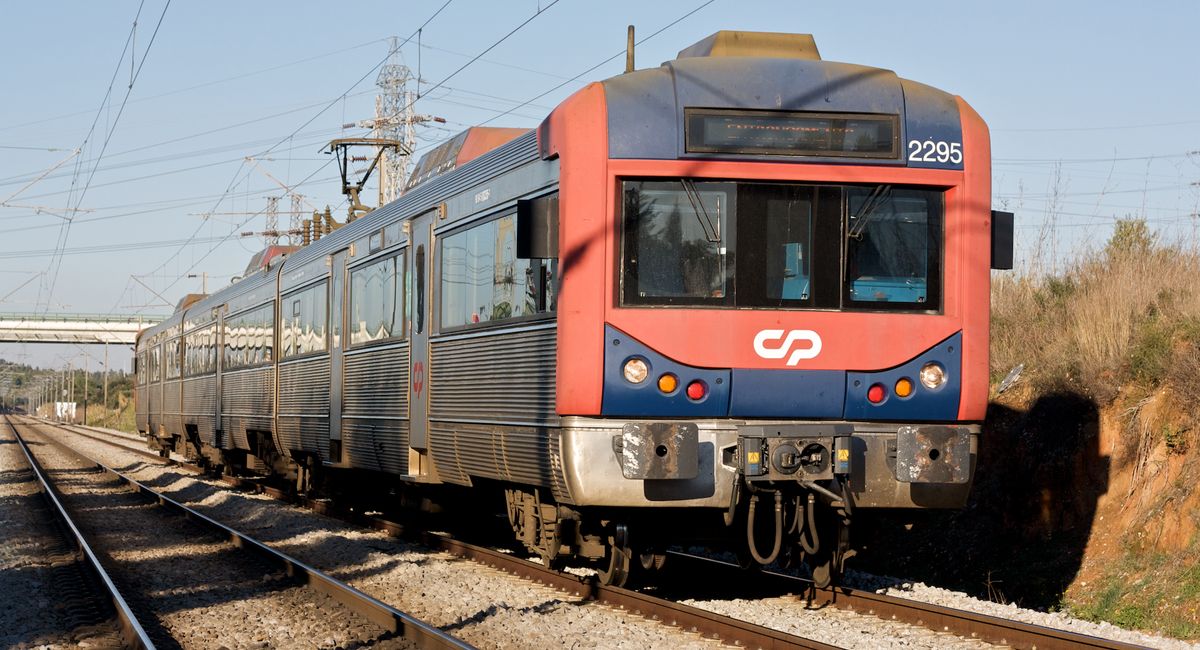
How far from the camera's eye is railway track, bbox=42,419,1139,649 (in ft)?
23.4

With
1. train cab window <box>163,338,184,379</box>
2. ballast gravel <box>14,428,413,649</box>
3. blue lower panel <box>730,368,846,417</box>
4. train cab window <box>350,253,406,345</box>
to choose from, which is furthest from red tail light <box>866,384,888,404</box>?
train cab window <box>163,338,184,379</box>

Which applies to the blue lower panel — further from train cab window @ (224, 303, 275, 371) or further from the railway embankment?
train cab window @ (224, 303, 275, 371)

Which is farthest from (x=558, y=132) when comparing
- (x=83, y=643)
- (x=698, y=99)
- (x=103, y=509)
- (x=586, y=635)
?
(x=103, y=509)

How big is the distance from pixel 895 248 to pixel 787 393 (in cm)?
110

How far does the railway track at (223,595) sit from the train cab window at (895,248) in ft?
10.4

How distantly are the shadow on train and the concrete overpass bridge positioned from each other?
7861 centimetres

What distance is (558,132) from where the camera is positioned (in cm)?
828

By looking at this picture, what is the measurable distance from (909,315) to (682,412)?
1.47 meters

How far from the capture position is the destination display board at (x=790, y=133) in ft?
26.6

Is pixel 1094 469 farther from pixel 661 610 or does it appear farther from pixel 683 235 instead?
pixel 683 235

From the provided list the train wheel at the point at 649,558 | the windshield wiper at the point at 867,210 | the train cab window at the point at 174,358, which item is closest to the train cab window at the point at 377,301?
the train wheel at the point at 649,558

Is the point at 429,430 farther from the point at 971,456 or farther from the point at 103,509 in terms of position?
the point at 103,509

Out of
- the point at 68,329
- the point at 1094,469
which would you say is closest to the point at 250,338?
the point at 1094,469

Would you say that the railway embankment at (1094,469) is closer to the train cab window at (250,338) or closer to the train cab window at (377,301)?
the train cab window at (377,301)
